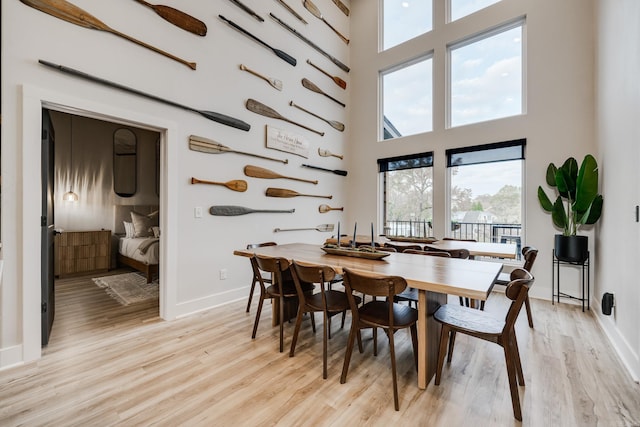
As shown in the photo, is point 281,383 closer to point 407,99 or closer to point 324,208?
point 324,208

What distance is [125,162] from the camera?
5594 millimetres

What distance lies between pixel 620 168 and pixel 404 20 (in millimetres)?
4294

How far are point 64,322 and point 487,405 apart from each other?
3679mm

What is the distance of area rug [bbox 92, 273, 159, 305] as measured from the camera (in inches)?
138

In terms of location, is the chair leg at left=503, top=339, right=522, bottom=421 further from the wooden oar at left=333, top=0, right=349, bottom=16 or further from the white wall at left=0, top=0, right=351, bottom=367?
the wooden oar at left=333, top=0, right=349, bottom=16

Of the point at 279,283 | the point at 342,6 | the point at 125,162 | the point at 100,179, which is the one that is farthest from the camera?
the point at 125,162

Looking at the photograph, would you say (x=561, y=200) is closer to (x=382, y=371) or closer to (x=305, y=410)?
(x=382, y=371)

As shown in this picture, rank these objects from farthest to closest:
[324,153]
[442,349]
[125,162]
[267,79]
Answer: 1. [125,162]
2. [324,153]
3. [267,79]
4. [442,349]

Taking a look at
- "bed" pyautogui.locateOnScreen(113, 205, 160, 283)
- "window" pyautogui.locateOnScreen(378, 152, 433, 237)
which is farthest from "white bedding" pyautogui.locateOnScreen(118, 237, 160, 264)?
"window" pyautogui.locateOnScreen(378, 152, 433, 237)

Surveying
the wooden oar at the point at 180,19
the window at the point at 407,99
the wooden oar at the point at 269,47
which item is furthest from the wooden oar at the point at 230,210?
the window at the point at 407,99

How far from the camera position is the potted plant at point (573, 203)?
2.98 metres

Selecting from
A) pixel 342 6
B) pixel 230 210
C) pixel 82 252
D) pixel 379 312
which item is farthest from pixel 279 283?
pixel 342 6

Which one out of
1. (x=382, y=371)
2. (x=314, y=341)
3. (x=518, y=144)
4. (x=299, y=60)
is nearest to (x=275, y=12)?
(x=299, y=60)

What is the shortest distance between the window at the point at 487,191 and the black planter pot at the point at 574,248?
76 cm
